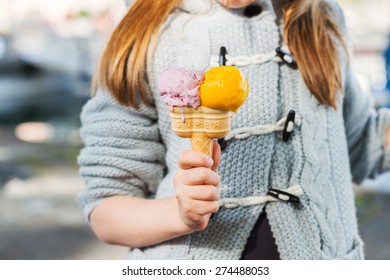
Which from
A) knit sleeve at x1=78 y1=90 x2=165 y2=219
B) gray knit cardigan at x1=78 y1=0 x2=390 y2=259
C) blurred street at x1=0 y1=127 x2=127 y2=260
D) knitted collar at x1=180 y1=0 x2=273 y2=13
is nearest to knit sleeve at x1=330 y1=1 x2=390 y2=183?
gray knit cardigan at x1=78 y1=0 x2=390 y2=259

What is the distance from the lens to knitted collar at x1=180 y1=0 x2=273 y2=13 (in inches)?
38.5

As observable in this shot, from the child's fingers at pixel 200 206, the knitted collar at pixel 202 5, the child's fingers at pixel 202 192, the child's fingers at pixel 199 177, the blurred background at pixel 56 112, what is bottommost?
the blurred background at pixel 56 112

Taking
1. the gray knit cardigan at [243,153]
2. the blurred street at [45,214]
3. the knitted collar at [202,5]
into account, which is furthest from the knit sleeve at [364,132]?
the blurred street at [45,214]

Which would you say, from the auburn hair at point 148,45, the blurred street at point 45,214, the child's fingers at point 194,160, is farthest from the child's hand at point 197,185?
the blurred street at point 45,214

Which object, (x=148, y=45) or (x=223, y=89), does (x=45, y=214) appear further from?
(x=223, y=89)

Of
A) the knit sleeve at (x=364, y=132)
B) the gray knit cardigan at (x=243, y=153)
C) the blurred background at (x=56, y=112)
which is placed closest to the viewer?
the gray knit cardigan at (x=243, y=153)

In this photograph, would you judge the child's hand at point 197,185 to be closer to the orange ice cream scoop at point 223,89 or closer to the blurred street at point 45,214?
the orange ice cream scoop at point 223,89

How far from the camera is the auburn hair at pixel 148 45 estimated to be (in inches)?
37.9

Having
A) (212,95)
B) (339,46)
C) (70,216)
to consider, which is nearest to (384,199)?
(70,216)

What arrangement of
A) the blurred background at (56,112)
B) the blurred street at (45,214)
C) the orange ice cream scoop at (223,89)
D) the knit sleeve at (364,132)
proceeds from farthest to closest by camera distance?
the blurred background at (56,112) → the blurred street at (45,214) → the knit sleeve at (364,132) → the orange ice cream scoop at (223,89)

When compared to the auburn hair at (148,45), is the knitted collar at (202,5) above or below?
above

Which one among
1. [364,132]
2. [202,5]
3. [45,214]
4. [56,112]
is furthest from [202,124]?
[56,112]

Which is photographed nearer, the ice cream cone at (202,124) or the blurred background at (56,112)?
the ice cream cone at (202,124)

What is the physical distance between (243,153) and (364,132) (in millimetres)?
333
